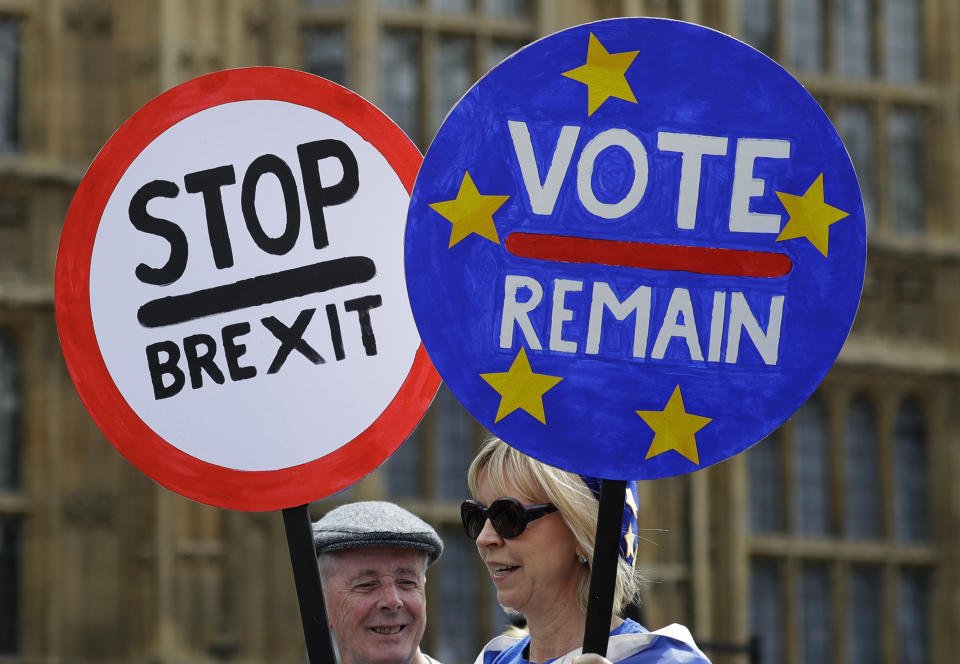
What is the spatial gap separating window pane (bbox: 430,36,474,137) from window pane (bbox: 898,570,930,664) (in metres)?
4.37

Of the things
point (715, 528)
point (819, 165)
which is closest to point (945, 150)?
point (715, 528)

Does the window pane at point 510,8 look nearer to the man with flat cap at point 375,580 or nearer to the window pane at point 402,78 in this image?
the window pane at point 402,78

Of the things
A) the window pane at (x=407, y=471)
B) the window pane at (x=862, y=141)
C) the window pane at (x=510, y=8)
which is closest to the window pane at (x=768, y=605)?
the window pane at (x=862, y=141)

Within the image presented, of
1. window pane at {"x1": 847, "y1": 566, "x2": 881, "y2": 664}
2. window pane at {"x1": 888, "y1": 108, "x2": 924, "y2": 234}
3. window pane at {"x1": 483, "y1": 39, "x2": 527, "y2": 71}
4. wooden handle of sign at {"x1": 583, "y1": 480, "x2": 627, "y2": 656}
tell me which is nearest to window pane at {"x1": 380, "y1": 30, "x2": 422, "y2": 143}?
window pane at {"x1": 483, "y1": 39, "x2": 527, "y2": 71}

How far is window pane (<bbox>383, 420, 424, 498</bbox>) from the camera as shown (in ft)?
40.6

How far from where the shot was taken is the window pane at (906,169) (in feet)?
46.3

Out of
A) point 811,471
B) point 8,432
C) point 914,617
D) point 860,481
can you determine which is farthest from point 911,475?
point 8,432

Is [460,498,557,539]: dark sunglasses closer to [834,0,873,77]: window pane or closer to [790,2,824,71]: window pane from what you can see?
[790,2,824,71]: window pane

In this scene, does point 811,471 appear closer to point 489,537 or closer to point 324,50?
point 324,50

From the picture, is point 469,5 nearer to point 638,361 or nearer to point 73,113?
point 73,113

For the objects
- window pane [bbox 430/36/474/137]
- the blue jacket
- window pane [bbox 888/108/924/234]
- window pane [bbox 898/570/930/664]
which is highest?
window pane [bbox 430/36/474/137]

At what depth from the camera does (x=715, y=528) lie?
13.4 metres

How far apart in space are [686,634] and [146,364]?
3.13 ft

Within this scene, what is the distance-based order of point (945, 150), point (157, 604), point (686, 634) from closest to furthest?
point (686, 634) → point (157, 604) → point (945, 150)
